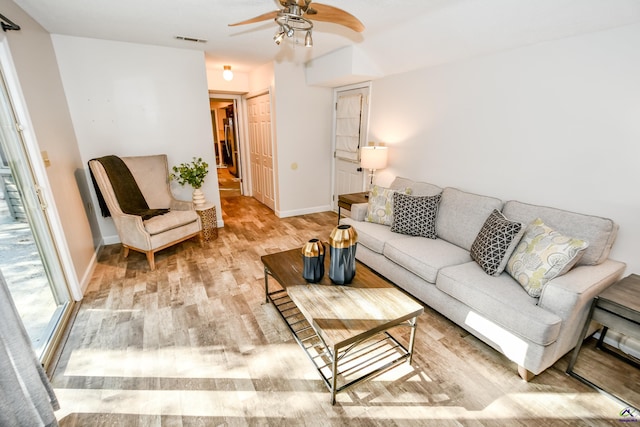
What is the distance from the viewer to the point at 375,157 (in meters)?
3.54

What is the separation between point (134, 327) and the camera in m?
2.13

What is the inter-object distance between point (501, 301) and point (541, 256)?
388 millimetres

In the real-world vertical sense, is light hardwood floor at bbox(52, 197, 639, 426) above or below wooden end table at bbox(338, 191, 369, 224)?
below

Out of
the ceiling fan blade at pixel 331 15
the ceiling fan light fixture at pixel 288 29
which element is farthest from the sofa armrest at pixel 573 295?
the ceiling fan light fixture at pixel 288 29

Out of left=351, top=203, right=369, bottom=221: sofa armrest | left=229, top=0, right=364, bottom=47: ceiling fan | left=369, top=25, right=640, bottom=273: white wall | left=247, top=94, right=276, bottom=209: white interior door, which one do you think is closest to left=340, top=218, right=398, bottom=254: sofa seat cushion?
left=351, top=203, right=369, bottom=221: sofa armrest

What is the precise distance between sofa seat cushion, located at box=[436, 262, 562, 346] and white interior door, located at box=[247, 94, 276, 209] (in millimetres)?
3435

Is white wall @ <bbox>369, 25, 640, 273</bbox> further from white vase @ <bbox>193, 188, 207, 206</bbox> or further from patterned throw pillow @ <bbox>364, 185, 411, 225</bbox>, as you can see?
white vase @ <bbox>193, 188, 207, 206</bbox>

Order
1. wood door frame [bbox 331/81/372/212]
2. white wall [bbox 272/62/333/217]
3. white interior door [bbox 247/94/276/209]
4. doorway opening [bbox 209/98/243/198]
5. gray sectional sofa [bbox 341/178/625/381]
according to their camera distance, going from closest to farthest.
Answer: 1. gray sectional sofa [bbox 341/178/625/381]
2. wood door frame [bbox 331/81/372/212]
3. white wall [bbox 272/62/333/217]
4. white interior door [bbox 247/94/276/209]
5. doorway opening [bbox 209/98/243/198]

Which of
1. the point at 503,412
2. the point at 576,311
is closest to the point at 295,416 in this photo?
the point at 503,412

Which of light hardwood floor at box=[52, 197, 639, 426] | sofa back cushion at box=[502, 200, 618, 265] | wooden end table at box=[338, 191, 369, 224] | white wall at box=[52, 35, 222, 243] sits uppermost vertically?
white wall at box=[52, 35, 222, 243]

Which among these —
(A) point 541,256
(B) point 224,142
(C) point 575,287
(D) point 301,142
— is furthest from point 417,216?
(B) point 224,142

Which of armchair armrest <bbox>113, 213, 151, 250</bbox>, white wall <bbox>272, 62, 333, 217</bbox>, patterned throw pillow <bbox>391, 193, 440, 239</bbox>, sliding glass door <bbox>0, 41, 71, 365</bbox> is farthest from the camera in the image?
white wall <bbox>272, 62, 333, 217</bbox>

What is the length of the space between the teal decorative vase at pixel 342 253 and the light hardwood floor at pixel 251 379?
1.93 ft

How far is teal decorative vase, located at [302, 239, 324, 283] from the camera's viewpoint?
181 cm
